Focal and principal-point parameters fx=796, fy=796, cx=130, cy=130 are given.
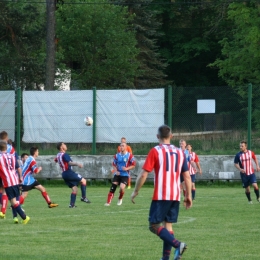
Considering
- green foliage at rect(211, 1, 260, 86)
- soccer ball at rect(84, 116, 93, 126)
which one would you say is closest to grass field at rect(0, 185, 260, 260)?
soccer ball at rect(84, 116, 93, 126)

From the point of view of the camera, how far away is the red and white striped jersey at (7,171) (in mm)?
16344

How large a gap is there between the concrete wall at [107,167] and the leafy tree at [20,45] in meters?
17.1

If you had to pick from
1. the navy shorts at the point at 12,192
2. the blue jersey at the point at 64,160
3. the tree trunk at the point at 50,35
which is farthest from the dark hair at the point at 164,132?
the tree trunk at the point at 50,35

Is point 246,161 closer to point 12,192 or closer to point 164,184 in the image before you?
point 12,192

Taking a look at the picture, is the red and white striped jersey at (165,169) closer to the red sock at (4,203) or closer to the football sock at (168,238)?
the football sock at (168,238)

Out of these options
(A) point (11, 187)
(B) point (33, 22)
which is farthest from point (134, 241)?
(B) point (33, 22)

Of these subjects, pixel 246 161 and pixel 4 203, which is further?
pixel 246 161

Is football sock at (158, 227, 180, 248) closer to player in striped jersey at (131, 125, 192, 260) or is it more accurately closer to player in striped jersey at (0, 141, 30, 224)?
player in striped jersey at (131, 125, 192, 260)

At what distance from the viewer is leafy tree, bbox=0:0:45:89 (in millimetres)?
46781

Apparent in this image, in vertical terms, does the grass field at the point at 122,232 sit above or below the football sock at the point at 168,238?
below

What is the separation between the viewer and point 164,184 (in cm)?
1059

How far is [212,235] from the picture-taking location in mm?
13703

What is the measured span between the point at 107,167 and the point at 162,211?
19.2 metres

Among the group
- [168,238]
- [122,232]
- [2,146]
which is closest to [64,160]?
[2,146]
